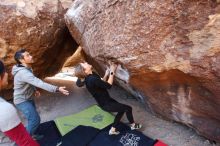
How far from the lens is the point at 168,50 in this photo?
3814 mm

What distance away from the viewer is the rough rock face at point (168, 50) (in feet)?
11.6

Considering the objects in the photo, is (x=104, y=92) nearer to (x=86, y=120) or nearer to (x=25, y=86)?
(x=86, y=120)

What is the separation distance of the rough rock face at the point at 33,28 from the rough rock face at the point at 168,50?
4.94 ft

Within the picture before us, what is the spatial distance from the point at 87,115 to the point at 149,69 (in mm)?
1800

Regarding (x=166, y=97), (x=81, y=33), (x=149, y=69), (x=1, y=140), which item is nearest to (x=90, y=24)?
(x=81, y=33)

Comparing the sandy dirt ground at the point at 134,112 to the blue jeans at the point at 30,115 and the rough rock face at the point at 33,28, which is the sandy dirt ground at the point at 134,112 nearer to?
the rough rock face at the point at 33,28

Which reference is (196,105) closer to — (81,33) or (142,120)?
(142,120)

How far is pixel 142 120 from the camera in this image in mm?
5141

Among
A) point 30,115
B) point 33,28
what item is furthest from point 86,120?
point 33,28

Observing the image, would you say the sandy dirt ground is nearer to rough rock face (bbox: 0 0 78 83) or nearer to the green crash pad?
the green crash pad

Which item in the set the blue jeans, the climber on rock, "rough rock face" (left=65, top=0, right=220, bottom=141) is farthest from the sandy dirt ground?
the blue jeans

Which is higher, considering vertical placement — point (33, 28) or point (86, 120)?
point (33, 28)

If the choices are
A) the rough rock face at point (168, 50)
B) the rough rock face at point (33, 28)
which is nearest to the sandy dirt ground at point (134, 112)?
the rough rock face at point (168, 50)

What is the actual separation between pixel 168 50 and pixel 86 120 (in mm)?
2097
